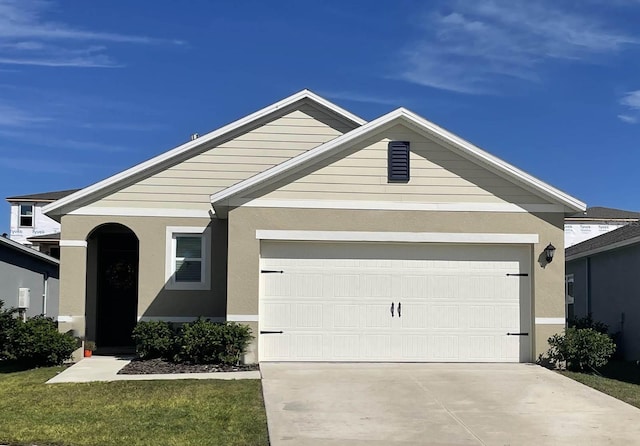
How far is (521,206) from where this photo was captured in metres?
13.2

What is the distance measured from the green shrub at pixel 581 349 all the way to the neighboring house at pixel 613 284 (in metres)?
3.32

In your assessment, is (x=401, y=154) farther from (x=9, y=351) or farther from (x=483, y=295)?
(x=9, y=351)

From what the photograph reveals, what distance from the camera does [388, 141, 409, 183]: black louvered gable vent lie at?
43.4 feet

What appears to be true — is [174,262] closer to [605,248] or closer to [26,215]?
[605,248]

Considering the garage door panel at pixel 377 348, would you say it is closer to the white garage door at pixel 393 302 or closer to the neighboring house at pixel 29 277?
the white garage door at pixel 393 302

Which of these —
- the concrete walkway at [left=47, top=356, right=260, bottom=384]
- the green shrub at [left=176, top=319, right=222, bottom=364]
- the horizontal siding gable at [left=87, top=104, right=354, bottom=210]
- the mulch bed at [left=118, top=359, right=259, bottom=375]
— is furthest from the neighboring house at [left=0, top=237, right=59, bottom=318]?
the green shrub at [left=176, top=319, right=222, bottom=364]

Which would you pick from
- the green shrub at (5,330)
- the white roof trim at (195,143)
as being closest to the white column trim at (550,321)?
the white roof trim at (195,143)

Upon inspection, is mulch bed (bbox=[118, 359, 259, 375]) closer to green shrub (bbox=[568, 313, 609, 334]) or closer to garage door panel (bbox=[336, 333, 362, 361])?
garage door panel (bbox=[336, 333, 362, 361])

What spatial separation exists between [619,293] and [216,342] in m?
9.88

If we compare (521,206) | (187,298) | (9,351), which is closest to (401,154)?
(521,206)

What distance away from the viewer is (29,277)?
21.8 m

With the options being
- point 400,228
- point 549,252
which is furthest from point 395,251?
point 549,252

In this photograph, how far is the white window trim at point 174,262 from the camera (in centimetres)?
1508

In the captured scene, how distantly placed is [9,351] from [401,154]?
8484 millimetres
